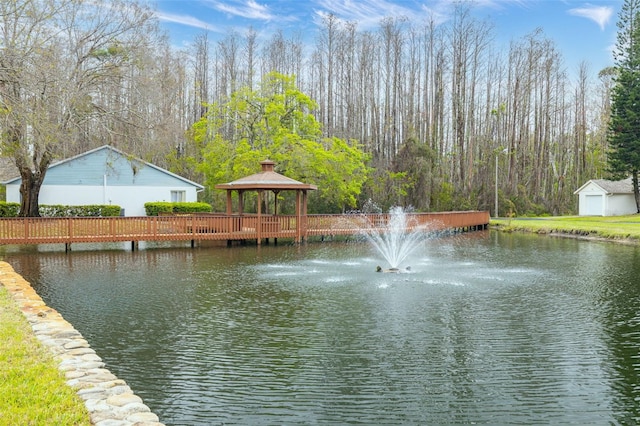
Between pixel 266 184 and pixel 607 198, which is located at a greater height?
pixel 266 184

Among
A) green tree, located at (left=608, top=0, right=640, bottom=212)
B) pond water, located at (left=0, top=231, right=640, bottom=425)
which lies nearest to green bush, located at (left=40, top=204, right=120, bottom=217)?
pond water, located at (left=0, top=231, right=640, bottom=425)

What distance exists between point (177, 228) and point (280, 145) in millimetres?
9862

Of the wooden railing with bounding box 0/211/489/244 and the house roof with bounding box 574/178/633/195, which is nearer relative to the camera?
the wooden railing with bounding box 0/211/489/244

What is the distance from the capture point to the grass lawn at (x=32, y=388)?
405cm

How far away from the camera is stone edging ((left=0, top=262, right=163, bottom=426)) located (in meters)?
4.15

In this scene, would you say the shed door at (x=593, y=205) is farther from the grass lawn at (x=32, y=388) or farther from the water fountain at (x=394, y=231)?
the grass lawn at (x=32, y=388)

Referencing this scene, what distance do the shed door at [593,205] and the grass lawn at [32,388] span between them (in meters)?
39.7

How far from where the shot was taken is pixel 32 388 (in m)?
4.59

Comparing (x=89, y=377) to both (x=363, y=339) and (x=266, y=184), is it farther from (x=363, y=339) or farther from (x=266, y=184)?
(x=266, y=184)

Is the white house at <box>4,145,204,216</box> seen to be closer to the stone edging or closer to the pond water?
the pond water

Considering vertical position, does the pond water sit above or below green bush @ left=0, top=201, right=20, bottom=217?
below

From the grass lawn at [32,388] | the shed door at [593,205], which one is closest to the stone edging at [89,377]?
the grass lawn at [32,388]

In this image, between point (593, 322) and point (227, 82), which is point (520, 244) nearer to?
point (593, 322)

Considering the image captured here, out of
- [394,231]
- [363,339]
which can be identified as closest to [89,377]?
[363,339]
